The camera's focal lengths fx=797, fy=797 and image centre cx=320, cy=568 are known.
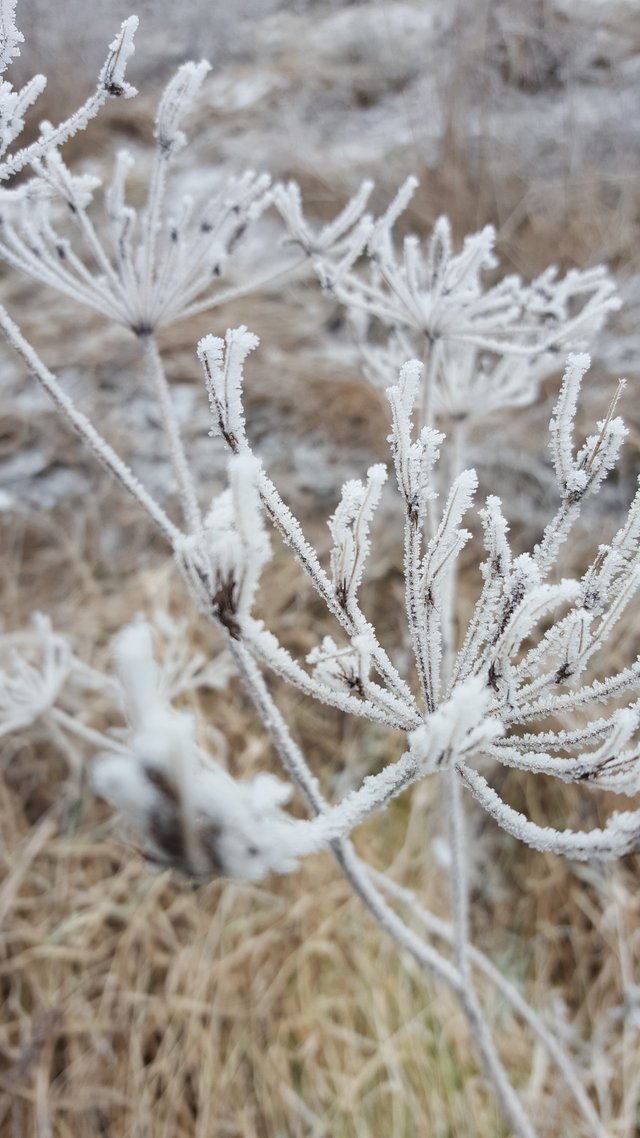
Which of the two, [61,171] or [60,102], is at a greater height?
[60,102]

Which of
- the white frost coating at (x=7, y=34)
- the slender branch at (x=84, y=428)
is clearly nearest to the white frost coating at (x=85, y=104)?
the white frost coating at (x=7, y=34)

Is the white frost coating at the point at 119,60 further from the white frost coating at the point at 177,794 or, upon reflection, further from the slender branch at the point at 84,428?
the white frost coating at the point at 177,794

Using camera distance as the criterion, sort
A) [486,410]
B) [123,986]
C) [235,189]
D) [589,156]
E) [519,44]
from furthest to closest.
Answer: [519,44] < [589,156] < [123,986] < [486,410] < [235,189]

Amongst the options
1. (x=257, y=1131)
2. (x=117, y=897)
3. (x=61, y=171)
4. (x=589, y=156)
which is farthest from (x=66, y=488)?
(x=589, y=156)

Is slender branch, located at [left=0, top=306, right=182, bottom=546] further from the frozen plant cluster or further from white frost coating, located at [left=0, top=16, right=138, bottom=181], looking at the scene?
white frost coating, located at [left=0, top=16, right=138, bottom=181]

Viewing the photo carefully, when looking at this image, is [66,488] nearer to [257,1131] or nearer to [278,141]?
[257,1131]

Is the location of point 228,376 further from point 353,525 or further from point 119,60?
point 119,60

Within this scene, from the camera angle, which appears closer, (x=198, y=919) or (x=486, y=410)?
(x=486, y=410)

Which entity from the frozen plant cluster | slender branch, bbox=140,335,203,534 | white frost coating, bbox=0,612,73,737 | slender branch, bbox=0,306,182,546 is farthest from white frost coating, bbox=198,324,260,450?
white frost coating, bbox=0,612,73,737

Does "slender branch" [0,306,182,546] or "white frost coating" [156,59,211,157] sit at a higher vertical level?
"white frost coating" [156,59,211,157]
